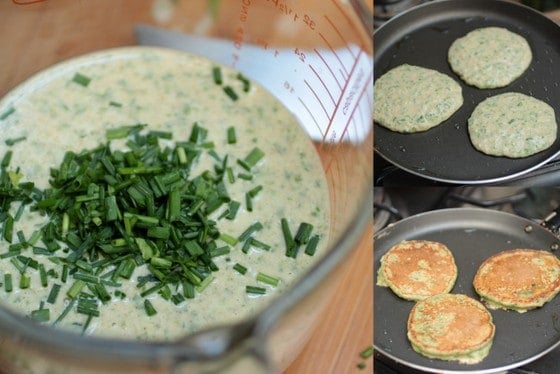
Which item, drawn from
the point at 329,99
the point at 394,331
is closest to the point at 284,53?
the point at 329,99

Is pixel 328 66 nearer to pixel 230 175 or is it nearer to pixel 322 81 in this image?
pixel 322 81

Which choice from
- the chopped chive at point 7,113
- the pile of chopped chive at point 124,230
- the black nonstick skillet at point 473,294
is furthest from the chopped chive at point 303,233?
the chopped chive at point 7,113

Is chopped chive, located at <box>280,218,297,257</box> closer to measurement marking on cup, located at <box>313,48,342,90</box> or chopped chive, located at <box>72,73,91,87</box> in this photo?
measurement marking on cup, located at <box>313,48,342,90</box>

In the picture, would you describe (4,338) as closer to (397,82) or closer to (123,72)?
(123,72)

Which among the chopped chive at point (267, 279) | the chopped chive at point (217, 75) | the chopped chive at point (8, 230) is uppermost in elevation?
the chopped chive at point (217, 75)

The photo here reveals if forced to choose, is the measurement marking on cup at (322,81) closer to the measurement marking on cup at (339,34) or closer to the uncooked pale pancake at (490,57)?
the measurement marking on cup at (339,34)

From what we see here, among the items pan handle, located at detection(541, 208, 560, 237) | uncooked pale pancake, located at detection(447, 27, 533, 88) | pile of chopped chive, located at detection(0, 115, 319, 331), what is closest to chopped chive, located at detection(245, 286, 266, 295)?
pile of chopped chive, located at detection(0, 115, 319, 331)
